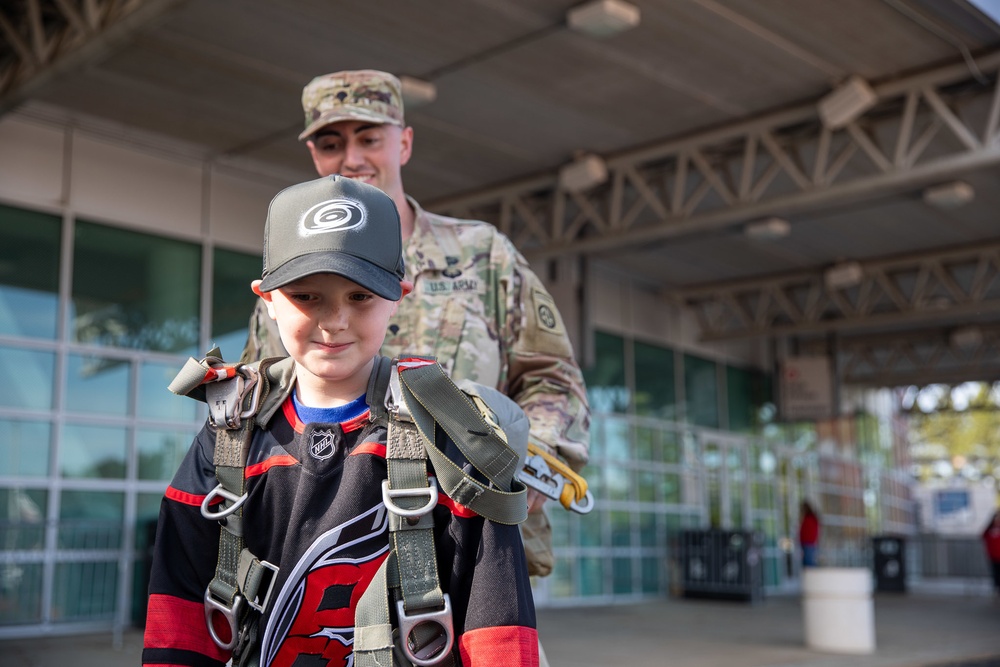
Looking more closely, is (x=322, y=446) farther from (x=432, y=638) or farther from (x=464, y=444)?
(x=432, y=638)

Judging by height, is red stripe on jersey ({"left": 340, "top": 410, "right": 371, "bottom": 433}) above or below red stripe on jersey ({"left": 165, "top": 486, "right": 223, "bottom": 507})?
above

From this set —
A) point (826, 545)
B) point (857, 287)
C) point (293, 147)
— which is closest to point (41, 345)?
point (293, 147)

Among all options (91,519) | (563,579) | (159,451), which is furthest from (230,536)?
(563,579)

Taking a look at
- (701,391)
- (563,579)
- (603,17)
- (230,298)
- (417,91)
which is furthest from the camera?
(701,391)

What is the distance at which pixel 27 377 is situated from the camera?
443 inches

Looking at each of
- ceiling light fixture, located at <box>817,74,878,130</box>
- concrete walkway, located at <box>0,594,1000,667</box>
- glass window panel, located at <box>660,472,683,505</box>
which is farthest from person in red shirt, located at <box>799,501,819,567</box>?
ceiling light fixture, located at <box>817,74,878,130</box>

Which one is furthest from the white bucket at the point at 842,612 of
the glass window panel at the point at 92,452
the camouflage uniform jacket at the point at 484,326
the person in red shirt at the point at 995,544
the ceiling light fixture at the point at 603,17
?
the person in red shirt at the point at 995,544

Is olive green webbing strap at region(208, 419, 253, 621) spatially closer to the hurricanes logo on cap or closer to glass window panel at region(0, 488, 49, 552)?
the hurricanes logo on cap

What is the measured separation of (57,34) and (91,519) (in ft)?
17.5

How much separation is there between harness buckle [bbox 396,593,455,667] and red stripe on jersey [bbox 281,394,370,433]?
30cm

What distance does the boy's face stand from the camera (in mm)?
1621

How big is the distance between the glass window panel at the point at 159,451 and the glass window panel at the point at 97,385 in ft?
1.37

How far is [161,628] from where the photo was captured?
5.48ft

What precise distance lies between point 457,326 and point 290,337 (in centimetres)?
115
